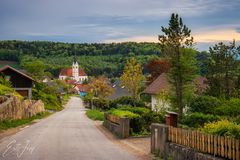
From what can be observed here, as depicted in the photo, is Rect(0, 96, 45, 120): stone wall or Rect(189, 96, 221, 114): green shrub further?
Rect(189, 96, 221, 114): green shrub

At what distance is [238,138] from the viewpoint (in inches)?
560

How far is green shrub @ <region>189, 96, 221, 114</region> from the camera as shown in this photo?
38.6m

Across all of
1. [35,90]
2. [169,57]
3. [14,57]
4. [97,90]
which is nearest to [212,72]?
[169,57]

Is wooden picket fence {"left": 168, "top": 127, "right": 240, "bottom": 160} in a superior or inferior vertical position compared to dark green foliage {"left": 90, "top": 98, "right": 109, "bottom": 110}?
superior

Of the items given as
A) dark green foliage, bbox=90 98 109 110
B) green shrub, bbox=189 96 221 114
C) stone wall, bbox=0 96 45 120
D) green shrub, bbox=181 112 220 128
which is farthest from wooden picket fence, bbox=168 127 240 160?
dark green foliage, bbox=90 98 109 110

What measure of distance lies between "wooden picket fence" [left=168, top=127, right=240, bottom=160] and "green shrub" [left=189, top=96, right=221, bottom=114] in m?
20.6

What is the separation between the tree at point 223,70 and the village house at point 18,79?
3962cm

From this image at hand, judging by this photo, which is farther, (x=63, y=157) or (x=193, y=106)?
(x=193, y=106)

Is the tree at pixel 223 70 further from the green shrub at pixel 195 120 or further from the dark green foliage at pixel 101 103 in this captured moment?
the dark green foliage at pixel 101 103

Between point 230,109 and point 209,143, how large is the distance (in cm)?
2255

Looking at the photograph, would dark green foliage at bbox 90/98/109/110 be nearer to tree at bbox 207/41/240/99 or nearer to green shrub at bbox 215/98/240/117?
tree at bbox 207/41/240/99

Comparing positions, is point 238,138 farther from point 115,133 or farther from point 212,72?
point 212,72

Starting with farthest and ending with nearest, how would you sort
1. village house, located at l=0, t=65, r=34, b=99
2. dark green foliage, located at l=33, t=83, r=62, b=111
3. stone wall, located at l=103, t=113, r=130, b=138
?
dark green foliage, located at l=33, t=83, r=62, b=111, village house, located at l=0, t=65, r=34, b=99, stone wall, located at l=103, t=113, r=130, b=138

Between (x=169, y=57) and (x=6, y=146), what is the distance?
20.7 m
